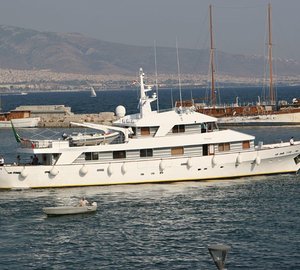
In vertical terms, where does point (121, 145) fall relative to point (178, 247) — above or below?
above

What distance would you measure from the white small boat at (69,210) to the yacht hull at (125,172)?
7.87m

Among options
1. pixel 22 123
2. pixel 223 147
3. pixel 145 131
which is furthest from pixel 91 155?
pixel 22 123

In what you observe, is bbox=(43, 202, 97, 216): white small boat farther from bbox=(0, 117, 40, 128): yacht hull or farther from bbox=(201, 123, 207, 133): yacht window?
bbox=(0, 117, 40, 128): yacht hull

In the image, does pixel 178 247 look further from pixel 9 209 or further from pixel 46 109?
pixel 46 109

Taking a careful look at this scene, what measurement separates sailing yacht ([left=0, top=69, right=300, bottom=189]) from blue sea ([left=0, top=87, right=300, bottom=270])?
84 cm

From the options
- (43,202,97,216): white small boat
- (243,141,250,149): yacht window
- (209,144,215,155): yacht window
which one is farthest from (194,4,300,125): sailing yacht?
(43,202,97,216): white small boat

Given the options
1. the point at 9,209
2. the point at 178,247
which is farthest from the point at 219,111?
the point at 178,247

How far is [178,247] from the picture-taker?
3612 centimetres

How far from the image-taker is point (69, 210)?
43.2 meters

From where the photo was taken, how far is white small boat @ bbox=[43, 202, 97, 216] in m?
42.8

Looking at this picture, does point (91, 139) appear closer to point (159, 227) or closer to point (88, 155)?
point (88, 155)

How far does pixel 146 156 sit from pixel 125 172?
179 centimetres

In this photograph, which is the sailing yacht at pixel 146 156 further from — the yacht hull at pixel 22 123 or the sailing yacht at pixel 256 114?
the yacht hull at pixel 22 123

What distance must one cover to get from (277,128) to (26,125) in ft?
118
